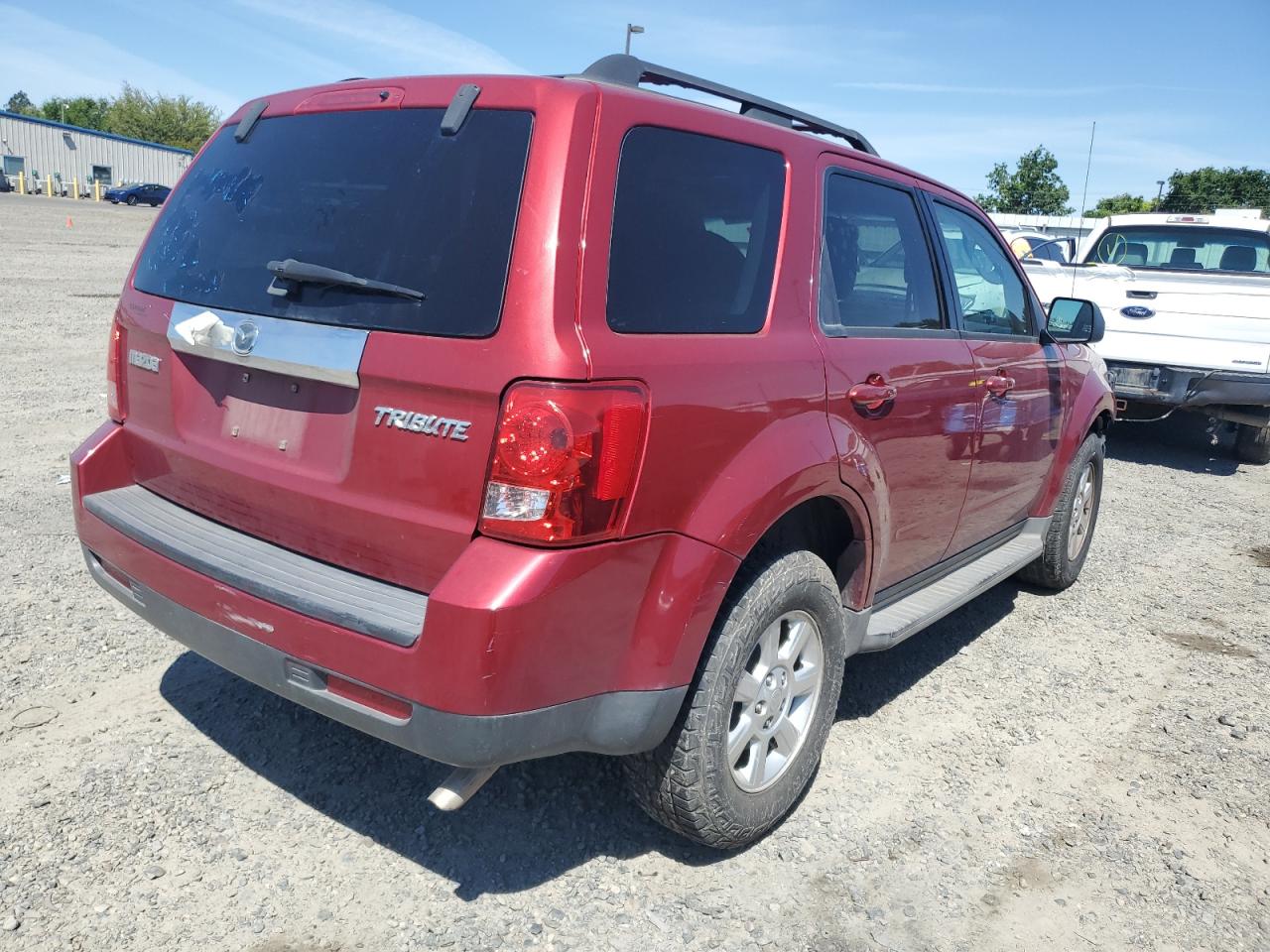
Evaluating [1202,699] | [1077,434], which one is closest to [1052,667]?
[1202,699]

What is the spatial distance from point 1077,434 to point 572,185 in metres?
3.63

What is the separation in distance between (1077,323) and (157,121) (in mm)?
99866

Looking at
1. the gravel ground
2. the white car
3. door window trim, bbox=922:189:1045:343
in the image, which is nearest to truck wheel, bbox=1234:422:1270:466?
the white car

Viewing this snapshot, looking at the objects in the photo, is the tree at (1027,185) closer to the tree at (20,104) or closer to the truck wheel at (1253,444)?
the truck wheel at (1253,444)

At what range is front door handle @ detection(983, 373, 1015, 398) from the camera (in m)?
3.97

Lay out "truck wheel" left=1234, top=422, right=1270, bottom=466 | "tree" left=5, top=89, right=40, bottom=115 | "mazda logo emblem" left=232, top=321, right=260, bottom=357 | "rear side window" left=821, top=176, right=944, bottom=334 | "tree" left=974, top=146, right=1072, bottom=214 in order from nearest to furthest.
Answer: "mazda logo emblem" left=232, top=321, right=260, bottom=357
"rear side window" left=821, top=176, right=944, bottom=334
"truck wheel" left=1234, top=422, right=1270, bottom=466
"tree" left=974, top=146, right=1072, bottom=214
"tree" left=5, top=89, right=40, bottom=115

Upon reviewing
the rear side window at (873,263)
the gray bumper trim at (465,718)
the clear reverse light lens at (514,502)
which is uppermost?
the rear side window at (873,263)

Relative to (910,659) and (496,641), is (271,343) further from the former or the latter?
(910,659)

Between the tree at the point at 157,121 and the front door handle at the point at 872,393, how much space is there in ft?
319

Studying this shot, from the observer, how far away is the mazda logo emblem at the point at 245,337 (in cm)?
255

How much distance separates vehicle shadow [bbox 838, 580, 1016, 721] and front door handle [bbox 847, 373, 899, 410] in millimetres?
1314

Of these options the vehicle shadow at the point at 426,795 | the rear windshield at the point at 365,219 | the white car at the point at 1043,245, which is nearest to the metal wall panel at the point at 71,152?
the white car at the point at 1043,245

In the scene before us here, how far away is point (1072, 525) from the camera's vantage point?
5312 millimetres

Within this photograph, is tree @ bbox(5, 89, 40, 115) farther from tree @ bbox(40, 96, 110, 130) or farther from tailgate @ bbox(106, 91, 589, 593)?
tailgate @ bbox(106, 91, 589, 593)
